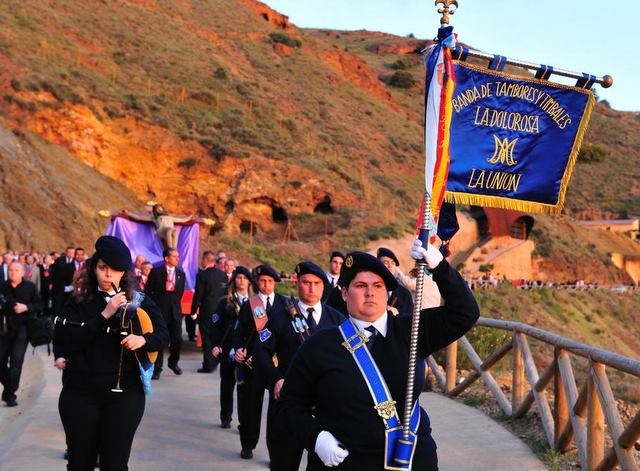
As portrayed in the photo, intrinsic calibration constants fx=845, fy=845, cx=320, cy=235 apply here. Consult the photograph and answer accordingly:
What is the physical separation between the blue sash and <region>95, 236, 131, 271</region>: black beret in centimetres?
210

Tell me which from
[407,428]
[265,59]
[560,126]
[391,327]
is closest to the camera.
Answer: [407,428]

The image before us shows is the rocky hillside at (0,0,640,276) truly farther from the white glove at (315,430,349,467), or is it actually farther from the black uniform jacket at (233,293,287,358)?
the white glove at (315,430,349,467)

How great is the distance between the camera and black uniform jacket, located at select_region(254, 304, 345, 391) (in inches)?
251

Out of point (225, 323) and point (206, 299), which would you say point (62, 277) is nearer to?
point (206, 299)

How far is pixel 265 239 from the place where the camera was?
43.0 m

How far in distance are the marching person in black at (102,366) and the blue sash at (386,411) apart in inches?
76.2

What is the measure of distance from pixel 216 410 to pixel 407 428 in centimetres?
728

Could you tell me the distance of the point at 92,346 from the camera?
204 inches

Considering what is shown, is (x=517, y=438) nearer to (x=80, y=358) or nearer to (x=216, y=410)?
(x=216, y=410)

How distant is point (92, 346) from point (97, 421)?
1.49 feet

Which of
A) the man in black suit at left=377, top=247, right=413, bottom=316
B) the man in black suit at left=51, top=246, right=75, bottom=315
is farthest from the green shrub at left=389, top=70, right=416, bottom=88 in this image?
the man in black suit at left=377, top=247, right=413, bottom=316

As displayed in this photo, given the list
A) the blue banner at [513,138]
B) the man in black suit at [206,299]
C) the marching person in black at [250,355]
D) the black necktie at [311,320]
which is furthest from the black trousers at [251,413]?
the man in black suit at [206,299]

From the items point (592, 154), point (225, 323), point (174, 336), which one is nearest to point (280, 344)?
point (225, 323)

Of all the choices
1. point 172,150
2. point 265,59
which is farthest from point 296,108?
point 172,150
